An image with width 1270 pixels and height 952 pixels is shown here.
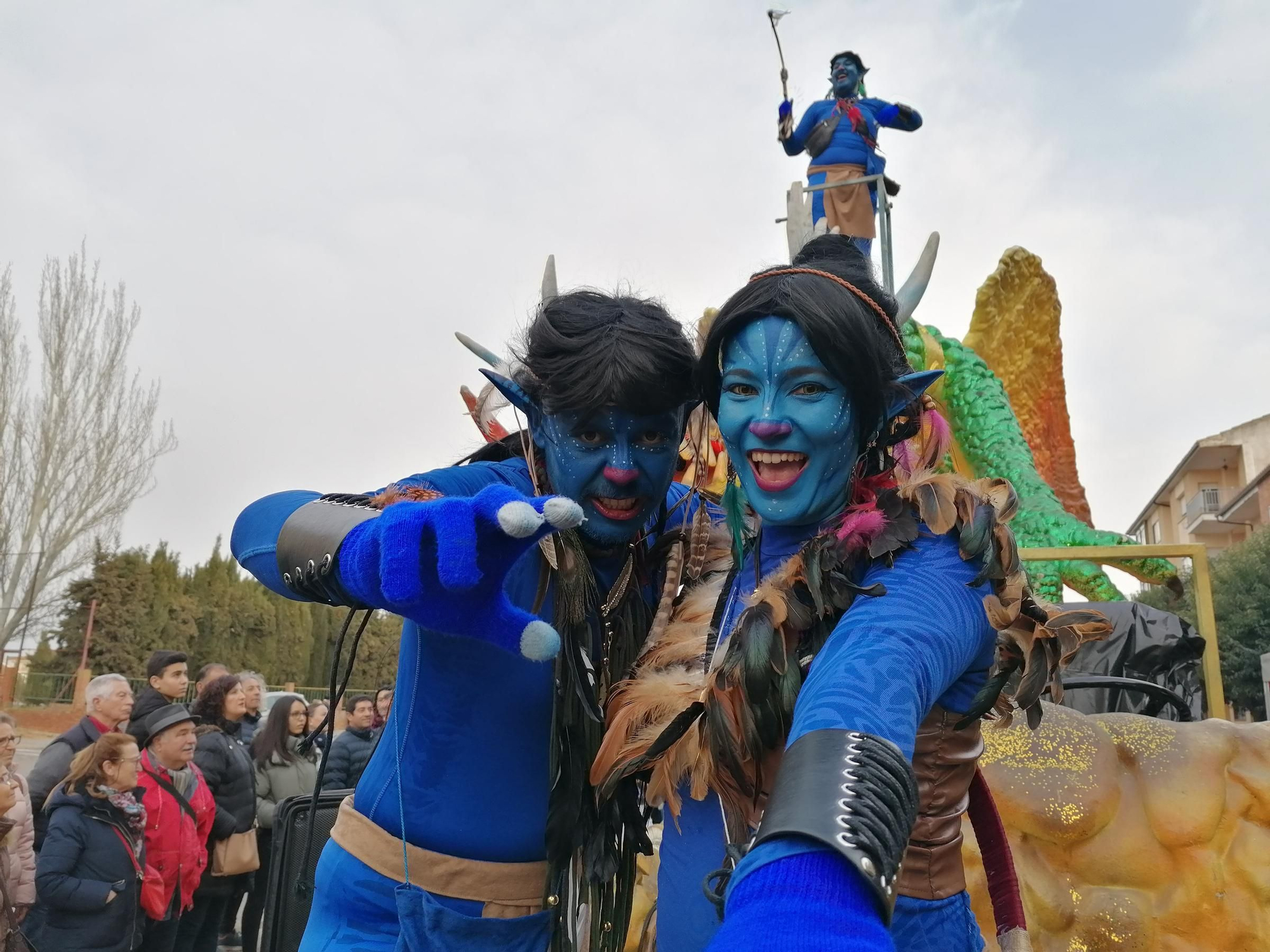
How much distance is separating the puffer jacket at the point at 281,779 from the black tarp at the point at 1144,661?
11.6 ft

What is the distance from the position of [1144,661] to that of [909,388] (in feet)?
14.6

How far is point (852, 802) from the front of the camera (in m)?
0.91

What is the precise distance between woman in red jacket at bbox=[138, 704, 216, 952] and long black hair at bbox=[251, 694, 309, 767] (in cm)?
58

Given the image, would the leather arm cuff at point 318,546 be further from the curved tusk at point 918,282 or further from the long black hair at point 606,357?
the curved tusk at point 918,282

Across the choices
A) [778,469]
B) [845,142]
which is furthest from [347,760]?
[845,142]

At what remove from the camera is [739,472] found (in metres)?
1.51

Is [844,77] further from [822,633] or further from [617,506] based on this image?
[822,633]

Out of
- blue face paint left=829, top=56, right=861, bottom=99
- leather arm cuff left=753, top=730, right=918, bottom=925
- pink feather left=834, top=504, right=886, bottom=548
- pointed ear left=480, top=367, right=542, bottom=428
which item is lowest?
leather arm cuff left=753, top=730, right=918, bottom=925

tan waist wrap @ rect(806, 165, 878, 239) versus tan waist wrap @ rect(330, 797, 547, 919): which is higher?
tan waist wrap @ rect(806, 165, 878, 239)

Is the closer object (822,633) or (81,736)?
(822,633)

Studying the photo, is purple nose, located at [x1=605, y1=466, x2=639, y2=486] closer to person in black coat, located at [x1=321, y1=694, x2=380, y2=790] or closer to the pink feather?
the pink feather

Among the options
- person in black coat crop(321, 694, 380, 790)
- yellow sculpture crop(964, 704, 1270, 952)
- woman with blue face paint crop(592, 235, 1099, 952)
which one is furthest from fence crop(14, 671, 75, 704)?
woman with blue face paint crop(592, 235, 1099, 952)

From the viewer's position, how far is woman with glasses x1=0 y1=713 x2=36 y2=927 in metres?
3.31

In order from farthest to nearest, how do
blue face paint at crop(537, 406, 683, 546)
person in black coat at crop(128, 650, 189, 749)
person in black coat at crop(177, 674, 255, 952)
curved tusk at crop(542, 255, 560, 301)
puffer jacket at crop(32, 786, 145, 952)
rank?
person in black coat at crop(177, 674, 255, 952) → person in black coat at crop(128, 650, 189, 749) → puffer jacket at crop(32, 786, 145, 952) → curved tusk at crop(542, 255, 560, 301) → blue face paint at crop(537, 406, 683, 546)
